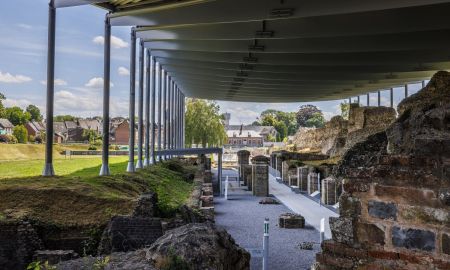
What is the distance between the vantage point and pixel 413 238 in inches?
129

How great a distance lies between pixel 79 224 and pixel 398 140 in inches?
222

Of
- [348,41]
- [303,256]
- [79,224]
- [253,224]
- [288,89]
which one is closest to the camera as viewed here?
[79,224]

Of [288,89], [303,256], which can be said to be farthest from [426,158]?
[288,89]

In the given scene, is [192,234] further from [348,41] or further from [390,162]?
[348,41]

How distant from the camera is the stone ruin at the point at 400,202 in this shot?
321 centimetres

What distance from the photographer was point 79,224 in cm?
768

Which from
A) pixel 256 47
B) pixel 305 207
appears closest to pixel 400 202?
pixel 256 47

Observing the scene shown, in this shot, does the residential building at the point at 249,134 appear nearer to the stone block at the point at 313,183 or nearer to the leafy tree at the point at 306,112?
the leafy tree at the point at 306,112

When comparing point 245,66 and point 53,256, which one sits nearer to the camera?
point 53,256

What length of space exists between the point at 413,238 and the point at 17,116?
223 feet

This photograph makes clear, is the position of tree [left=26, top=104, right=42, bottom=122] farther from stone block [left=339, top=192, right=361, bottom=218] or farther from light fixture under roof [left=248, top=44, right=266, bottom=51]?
stone block [left=339, top=192, right=361, bottom=218]

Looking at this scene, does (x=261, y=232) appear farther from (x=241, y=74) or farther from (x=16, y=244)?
(x=241, y=74)

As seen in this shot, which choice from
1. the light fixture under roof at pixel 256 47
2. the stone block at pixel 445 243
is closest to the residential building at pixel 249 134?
the light fixture under roof at pixel 256 47

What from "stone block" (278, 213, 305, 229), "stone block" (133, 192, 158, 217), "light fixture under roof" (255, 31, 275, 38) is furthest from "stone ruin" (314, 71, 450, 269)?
"light fixture under roof" (255, 31, 275, 38)
